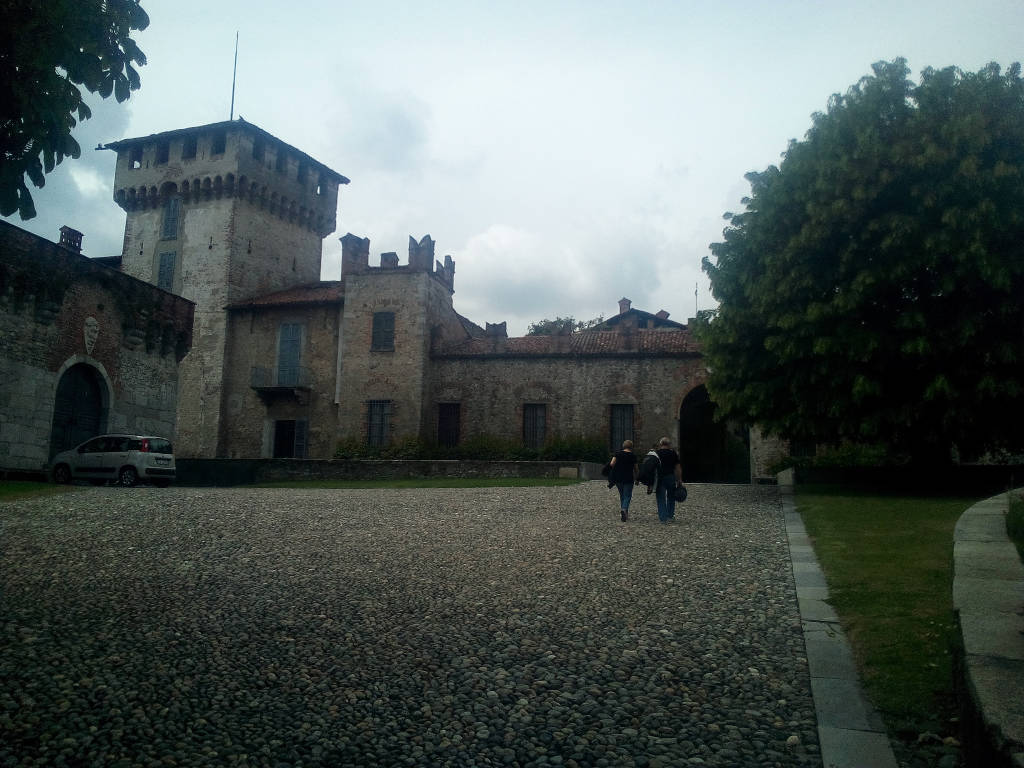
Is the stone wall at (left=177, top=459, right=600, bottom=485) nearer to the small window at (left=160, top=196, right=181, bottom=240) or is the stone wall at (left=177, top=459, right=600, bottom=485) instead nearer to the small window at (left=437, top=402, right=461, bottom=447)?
the small window at (left=437, top=402, right=461, bottom=447)

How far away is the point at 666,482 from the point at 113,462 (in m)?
15.1

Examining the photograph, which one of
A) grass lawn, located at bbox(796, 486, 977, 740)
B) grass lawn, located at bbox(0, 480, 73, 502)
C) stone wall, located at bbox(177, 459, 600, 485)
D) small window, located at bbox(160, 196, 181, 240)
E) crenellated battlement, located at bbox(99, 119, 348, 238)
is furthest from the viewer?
small window, located at bbox(160, 196, 181, 240)

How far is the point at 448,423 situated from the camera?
31688mm

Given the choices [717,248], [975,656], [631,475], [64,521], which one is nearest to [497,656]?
[975,656]

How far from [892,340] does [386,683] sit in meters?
13.4

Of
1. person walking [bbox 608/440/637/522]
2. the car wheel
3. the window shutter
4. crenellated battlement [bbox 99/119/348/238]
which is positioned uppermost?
crenellated battlement [bbox 99/119/348/238]

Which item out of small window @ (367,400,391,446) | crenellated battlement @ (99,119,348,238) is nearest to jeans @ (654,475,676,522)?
small window @ (367,400,391,446)

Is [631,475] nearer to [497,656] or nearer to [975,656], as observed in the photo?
[497,656]

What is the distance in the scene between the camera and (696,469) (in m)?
31.9

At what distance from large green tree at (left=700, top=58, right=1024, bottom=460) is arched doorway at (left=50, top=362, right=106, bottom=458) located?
17.1m

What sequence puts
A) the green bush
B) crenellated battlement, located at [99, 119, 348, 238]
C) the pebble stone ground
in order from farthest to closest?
crenellated battlement, located at [99, 119, 348, 238] < the green bush < the pebble stone ground

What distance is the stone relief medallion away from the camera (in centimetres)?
2117

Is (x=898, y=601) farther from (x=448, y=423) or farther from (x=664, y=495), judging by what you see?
(x=448, y=423)

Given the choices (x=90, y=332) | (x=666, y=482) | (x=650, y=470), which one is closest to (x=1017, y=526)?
(x=666, y=482)
